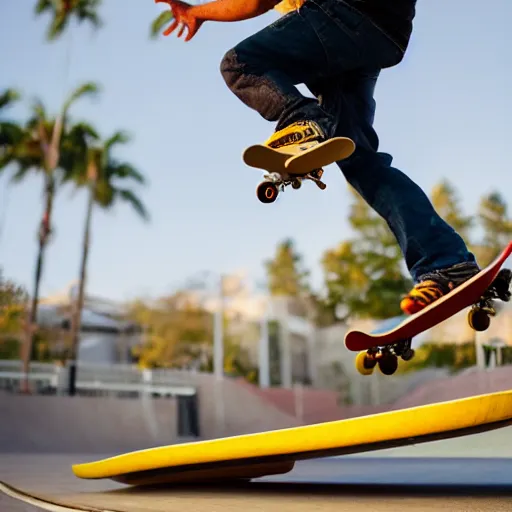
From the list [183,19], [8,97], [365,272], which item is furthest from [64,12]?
[183,19]

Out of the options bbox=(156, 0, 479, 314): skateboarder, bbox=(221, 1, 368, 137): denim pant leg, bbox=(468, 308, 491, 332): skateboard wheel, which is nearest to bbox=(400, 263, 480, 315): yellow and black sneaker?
bbox=(156, 0, 479, 314): skateboarder

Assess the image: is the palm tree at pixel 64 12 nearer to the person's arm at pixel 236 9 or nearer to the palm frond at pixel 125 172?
the palm frond at pixel 125 172

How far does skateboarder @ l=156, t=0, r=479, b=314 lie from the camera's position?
2238 millimetres

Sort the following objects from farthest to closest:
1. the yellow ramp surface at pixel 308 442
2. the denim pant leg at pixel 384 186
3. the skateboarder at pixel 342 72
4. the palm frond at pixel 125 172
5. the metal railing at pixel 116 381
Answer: the palm frond at pixel 125 172, the metal railing at pixel 116 381, the denim pant leg at pixel 384 186, the skateboarder at pixel 342 72, the yellow ramp surface at pixel 308 442

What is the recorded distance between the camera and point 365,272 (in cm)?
2256

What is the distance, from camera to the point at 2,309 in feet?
70.3

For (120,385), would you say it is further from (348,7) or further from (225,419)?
(348,7)

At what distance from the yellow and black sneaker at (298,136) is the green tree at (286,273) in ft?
78.7

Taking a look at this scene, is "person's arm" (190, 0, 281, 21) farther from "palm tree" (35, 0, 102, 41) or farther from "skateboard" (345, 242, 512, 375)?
"palm tree" (35, 0, 102, 41)

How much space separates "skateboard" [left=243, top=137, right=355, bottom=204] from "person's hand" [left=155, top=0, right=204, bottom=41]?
0.76 m

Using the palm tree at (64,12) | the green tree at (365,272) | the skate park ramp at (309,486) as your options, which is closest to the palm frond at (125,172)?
the palm tree at (64,12)

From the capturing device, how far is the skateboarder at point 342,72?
7.34 ft

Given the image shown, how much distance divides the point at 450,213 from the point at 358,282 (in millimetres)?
4138

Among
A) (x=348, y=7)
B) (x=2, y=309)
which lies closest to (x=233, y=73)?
(x=348, y=7)
